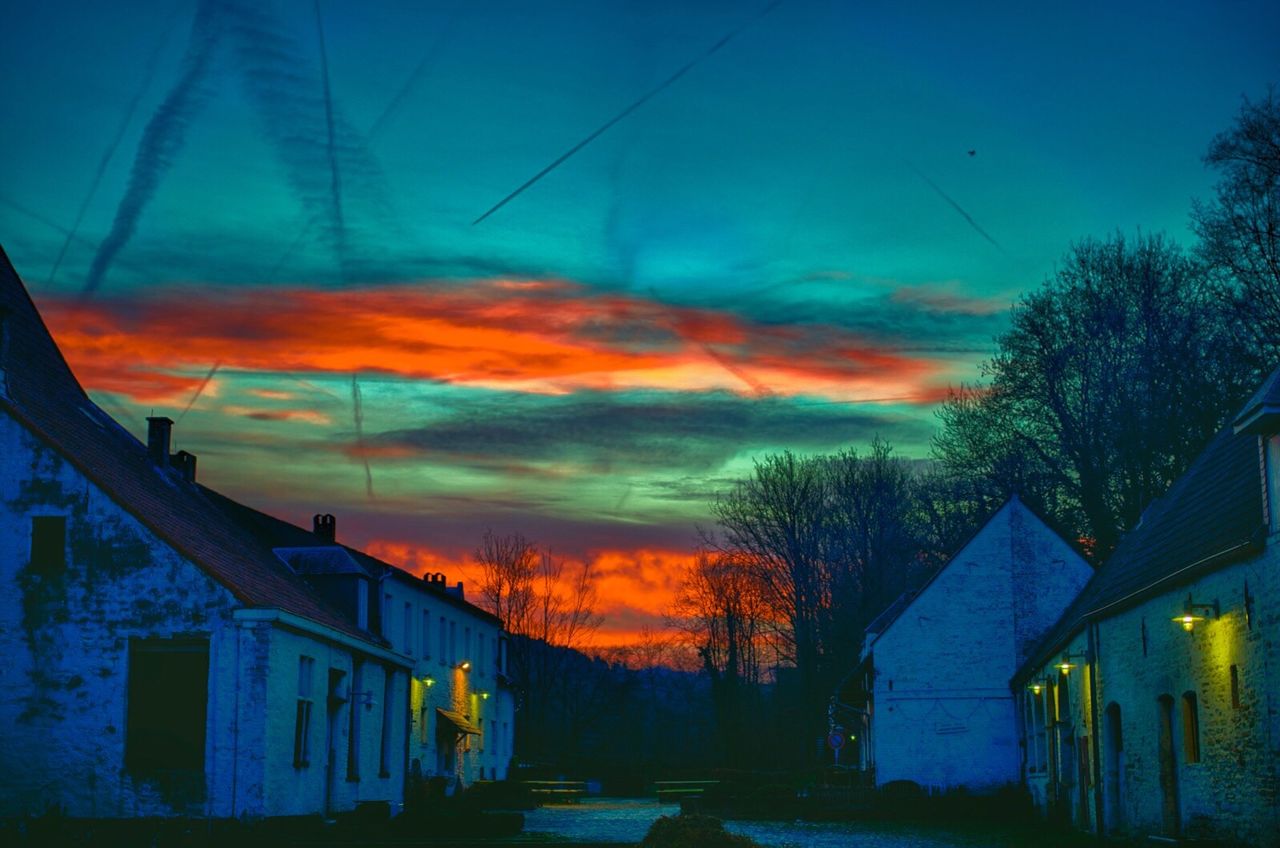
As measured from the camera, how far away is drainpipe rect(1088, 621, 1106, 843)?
1061 inches

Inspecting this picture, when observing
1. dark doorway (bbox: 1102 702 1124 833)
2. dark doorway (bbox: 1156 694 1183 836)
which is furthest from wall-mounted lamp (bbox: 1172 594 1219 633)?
dark doorway (bbox: 1102 702 1124 833)

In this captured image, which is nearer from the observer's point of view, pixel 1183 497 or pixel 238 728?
pixel 238 728

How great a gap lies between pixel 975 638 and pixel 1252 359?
11.5 metres

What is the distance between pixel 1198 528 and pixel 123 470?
60.5 ft

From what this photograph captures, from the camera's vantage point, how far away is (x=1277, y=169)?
109ft

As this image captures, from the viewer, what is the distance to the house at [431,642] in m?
33.4

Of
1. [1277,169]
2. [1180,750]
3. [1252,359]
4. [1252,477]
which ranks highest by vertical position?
[1277,169]

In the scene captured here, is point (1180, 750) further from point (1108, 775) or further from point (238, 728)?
point (238, 728)

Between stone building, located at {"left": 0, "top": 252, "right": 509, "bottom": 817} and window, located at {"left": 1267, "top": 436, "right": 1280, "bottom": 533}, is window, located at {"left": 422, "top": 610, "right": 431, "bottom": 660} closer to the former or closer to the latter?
stone building, located at {"left": 0, "top": 252, "right": 509, "bottom": 817}

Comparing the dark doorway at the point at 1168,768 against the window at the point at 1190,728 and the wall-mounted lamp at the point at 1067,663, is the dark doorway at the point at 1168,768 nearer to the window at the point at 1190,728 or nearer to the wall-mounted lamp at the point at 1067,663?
the window at the point at 1190,728

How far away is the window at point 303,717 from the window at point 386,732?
19.8 feet

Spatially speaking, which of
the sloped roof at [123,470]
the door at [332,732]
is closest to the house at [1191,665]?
the sloped roof at [123,470]

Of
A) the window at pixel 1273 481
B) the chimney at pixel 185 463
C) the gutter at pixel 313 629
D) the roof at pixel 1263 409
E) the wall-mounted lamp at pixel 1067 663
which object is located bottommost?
the wall-mounted lamp at pixel 1067 663

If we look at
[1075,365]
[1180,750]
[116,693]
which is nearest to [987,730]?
[1075,365]
